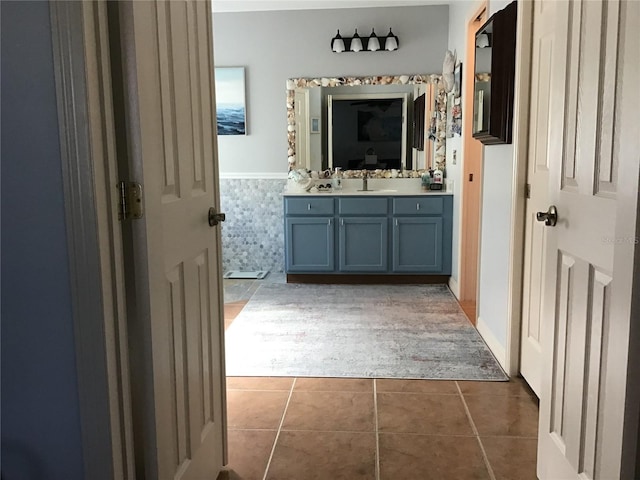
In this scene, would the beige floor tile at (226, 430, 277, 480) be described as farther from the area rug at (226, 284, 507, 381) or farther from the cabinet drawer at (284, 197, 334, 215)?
the cabinet drawer at (284, 197, 334, 215)

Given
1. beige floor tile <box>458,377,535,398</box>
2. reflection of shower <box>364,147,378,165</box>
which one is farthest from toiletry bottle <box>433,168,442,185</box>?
beige floor tile <box>458,377,535,398</box>

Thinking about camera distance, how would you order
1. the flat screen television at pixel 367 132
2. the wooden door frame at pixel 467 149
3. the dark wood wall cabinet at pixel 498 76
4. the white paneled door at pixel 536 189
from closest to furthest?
1. the white paneled door at pixel 536 189
2. the dark wood wall cabinet at pixel 498 76
3. the wooden door frame at pixel 467 149
4. the flat screen television at pixel 367 132

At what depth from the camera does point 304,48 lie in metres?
5.00

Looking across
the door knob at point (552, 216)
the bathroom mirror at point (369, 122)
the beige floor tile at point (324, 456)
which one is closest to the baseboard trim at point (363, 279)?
the bathroom mirror at point (369, 122)

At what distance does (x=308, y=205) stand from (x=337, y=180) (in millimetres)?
516

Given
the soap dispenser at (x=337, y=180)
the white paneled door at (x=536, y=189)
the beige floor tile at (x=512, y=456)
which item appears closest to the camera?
the beige floor tile at (x=512, y=456)

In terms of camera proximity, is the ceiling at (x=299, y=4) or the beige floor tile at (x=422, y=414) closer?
the beige floor tile at (x=422, y=414)

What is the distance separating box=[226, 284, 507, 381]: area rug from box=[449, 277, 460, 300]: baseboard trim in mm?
54

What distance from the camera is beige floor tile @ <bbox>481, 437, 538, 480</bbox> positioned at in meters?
1.92

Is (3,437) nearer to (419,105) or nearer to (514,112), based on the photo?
(514,112)

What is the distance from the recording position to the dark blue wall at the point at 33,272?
40.9 inches

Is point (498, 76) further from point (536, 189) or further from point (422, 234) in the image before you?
point (422, 234)

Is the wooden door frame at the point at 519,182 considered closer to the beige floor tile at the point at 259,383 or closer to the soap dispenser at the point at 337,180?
the beige floor tile at the point at 259,383

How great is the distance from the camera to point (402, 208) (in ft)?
15.2
